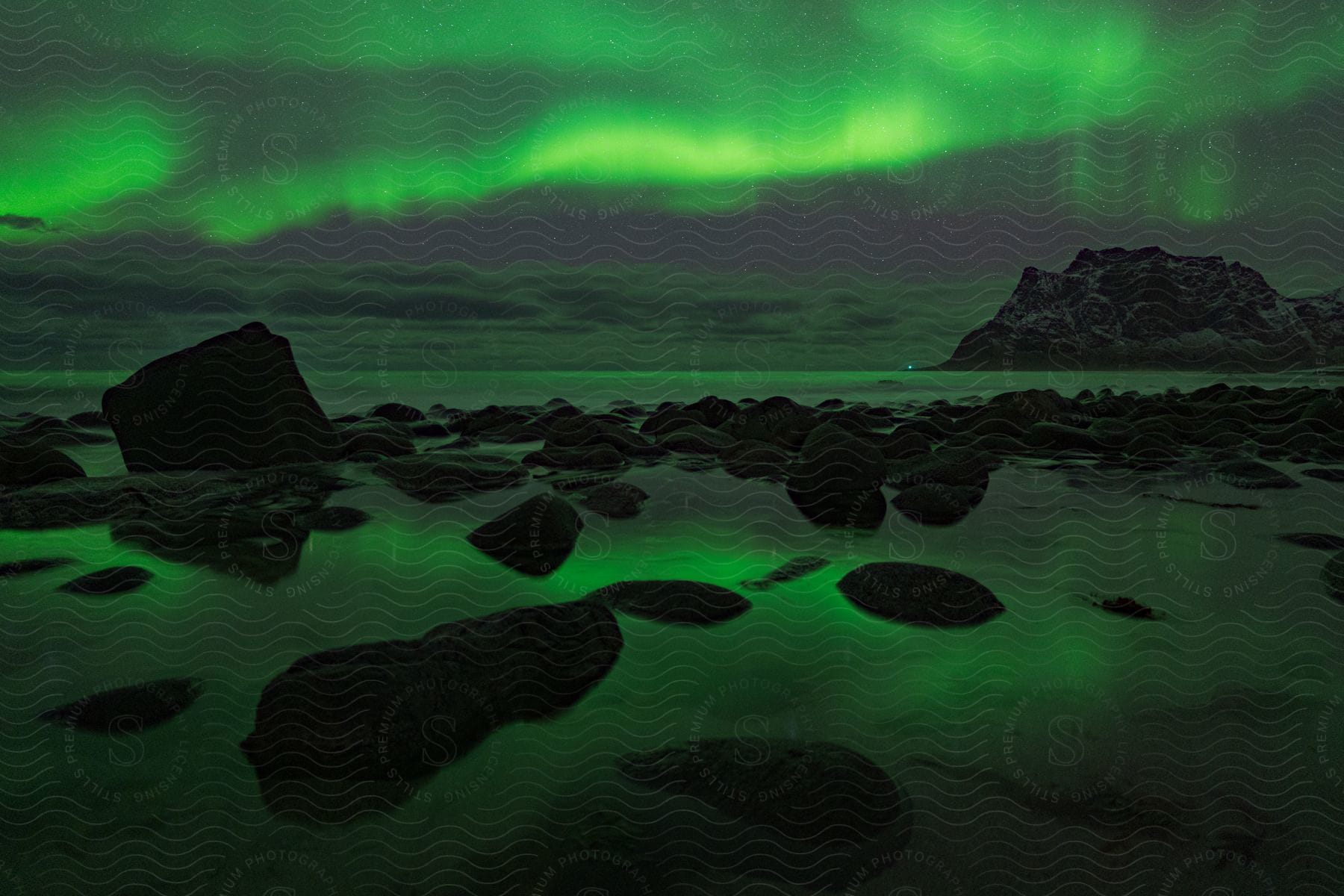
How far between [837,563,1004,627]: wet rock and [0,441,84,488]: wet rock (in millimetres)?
7247

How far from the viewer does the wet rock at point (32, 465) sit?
7062 millimetres

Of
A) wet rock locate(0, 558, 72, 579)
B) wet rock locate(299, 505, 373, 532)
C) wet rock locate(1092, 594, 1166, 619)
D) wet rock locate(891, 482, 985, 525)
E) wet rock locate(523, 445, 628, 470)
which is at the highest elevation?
wet rock locate(0, 558, 72, 579)

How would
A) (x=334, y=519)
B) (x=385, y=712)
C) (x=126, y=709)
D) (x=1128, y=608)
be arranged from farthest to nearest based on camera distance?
(x=334, y=519) < (x=1128, y=608) < (x=126, y=709) < (x=385, y=712)

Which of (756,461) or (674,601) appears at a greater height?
(674,601)

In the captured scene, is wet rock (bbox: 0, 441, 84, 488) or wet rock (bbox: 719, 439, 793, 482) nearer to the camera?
wet rock (bbox: 0, 441, 84, 488)

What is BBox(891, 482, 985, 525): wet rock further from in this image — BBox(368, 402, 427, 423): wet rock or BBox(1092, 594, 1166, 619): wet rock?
BBox(368, 402, 427, 423): wet rock

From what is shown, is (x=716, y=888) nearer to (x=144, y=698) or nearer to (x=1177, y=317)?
(x=144, y=698)

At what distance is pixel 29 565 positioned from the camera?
504cm

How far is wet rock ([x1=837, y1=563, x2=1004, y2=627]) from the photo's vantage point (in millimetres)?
4242

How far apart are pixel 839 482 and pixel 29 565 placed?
577 cm

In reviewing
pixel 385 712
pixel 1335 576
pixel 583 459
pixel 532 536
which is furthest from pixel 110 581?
pixel 1335 576

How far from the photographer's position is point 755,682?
3623mm

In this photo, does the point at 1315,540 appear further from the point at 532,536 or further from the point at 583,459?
the point at 583,459

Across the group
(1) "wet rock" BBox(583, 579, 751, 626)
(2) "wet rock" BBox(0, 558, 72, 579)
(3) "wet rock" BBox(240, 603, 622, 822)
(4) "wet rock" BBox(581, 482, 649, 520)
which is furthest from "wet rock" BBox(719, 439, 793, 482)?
(2) "wet rock" BBox(0, 558, 72, 579)
